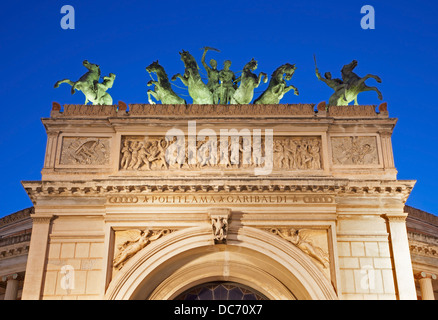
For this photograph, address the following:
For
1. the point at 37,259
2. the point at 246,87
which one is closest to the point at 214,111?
the point at 246,87

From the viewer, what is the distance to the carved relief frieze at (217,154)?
22578 mm

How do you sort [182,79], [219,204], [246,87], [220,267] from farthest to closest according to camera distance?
[182,79], [246,87], [220,267], [219,204]

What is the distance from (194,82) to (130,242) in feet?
24.5

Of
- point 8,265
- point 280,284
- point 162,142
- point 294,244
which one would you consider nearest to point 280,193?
point 294,244

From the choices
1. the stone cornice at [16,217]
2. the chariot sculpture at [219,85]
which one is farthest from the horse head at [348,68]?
the stone cornice at [16,217]

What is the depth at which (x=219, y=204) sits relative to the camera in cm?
2164

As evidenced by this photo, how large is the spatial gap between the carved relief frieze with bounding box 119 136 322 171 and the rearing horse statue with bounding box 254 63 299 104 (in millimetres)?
2411

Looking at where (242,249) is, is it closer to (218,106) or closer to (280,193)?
(280,193)

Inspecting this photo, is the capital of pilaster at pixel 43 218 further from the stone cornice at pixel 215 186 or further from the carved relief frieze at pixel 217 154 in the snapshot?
the carved relief frieze at pixel 217 154

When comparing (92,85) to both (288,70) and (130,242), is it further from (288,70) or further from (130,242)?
(288,70)

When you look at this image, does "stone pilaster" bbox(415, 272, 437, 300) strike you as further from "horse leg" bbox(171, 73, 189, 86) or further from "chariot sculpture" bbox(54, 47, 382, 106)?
"horse leg" bbox(171, 73, 189, 86)

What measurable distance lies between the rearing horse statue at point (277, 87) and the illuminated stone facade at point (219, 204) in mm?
1275
